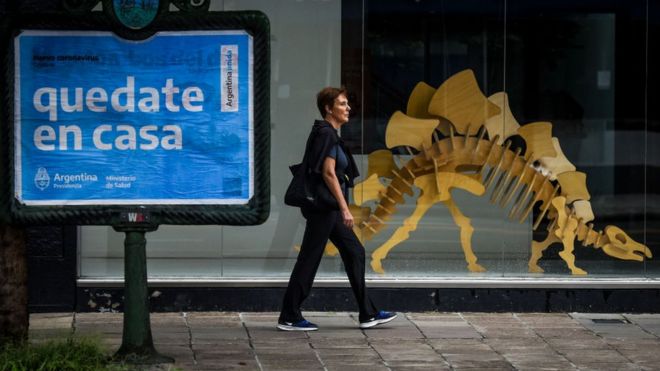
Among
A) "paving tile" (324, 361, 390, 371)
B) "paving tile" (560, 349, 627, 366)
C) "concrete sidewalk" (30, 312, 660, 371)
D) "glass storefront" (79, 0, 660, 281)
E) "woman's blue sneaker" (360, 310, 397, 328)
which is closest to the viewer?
"paving tile" (324, 361, 390, 371)

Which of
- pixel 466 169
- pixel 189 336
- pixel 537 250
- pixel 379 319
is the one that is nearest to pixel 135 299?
pixel 189 336

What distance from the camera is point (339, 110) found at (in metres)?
9.84

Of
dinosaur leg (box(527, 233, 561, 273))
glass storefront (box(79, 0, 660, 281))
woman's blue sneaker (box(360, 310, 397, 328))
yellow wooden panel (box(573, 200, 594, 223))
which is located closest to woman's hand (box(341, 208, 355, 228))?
woman's blue sneaker (box(360, 310, 397, 328))

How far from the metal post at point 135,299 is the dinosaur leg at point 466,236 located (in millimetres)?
3705

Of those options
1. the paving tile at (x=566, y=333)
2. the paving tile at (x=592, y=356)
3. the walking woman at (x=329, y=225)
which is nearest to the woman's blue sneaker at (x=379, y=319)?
the walking woman at (x=329, y=225)

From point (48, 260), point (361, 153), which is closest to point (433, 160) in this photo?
point (361, 153)

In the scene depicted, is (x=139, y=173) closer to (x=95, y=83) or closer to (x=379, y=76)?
(x=95, y=83)

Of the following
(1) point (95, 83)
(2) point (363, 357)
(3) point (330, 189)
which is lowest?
(2) point (363, 357)

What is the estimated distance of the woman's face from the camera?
9.84 metres

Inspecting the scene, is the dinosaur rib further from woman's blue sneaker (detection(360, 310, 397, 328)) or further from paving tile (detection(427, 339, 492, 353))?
paving tile (detection(427, 339, 492, 353))

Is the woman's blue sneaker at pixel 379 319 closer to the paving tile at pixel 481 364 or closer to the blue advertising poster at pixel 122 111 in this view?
the paving tile at pixel 481 364

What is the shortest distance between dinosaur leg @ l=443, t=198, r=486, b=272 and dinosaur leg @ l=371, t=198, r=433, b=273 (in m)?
0.20

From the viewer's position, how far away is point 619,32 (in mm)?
11250

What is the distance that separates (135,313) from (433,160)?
3.79 m
